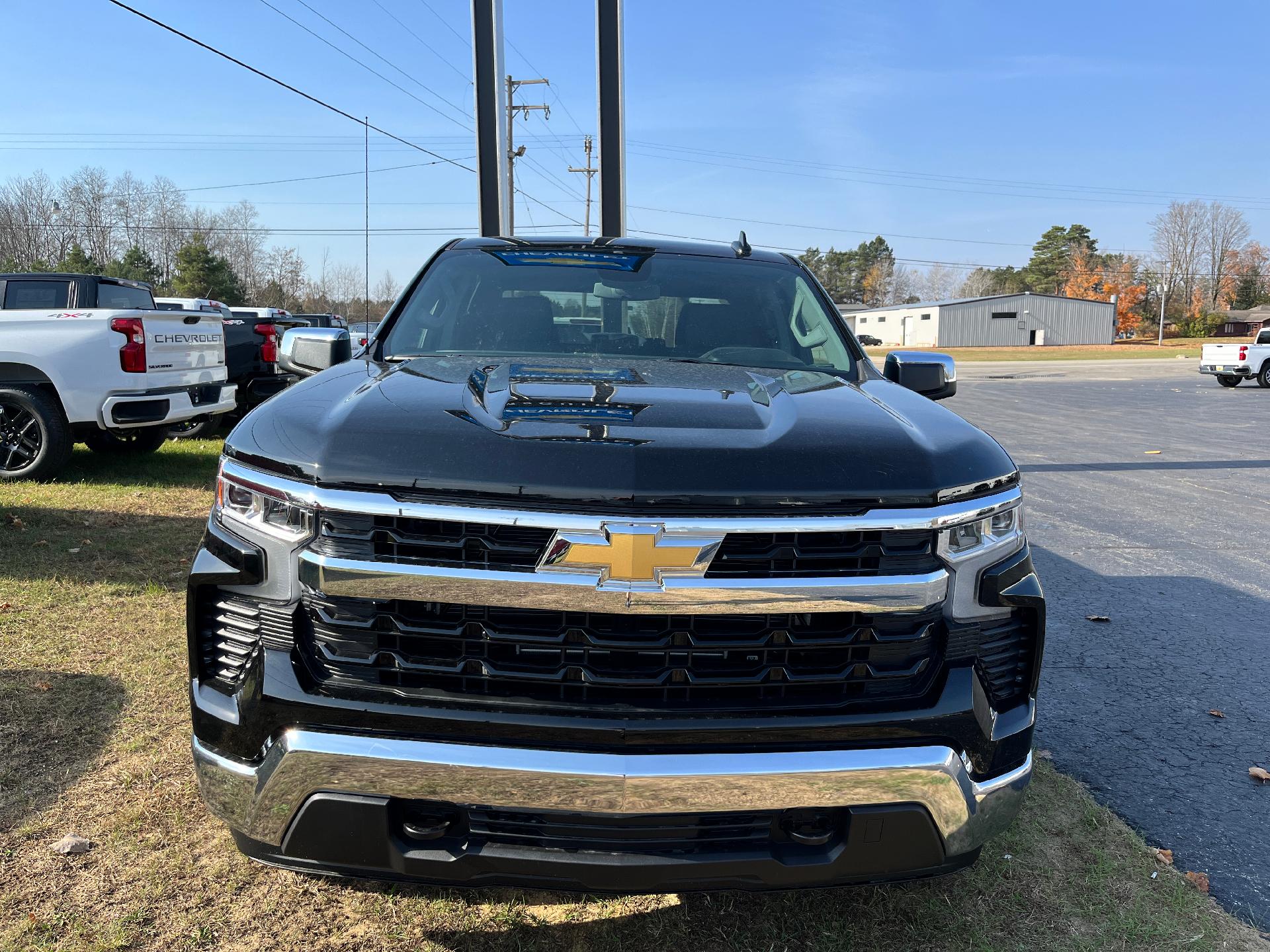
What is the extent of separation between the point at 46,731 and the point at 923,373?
11.5 ft

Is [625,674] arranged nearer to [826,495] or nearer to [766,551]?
[766,551]

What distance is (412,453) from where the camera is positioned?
1.86 metres

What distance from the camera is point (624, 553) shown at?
177 centimetres

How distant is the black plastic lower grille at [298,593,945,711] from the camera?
5.99 feet

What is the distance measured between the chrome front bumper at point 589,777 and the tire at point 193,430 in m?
10.00

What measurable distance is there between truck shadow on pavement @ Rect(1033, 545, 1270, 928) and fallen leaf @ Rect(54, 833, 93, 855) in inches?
130

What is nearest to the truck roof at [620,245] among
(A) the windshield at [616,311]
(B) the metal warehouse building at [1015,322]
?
(A) the windshield at [616,311]

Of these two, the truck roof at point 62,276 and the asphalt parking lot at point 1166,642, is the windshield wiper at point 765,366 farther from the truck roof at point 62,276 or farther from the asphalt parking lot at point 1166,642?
the truck roof at point 62,276

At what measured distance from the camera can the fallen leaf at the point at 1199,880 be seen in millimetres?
2631

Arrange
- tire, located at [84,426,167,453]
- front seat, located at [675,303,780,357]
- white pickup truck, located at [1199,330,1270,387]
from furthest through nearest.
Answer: white pickup truck, located at [1199,330,1270,387] < tire, located at [84,426,167,453] < front seat, located at [675,303,780,357]

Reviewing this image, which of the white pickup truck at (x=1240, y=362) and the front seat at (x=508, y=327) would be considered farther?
the white pickup truck at (x=1240, y=362)

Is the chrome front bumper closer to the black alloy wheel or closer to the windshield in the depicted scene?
the windshield

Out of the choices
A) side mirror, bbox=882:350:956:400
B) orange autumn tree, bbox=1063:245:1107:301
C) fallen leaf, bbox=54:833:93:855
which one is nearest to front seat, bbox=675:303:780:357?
side mirror, bbox=882:350:956:400

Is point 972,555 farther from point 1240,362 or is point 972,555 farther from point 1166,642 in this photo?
point 1240,362
